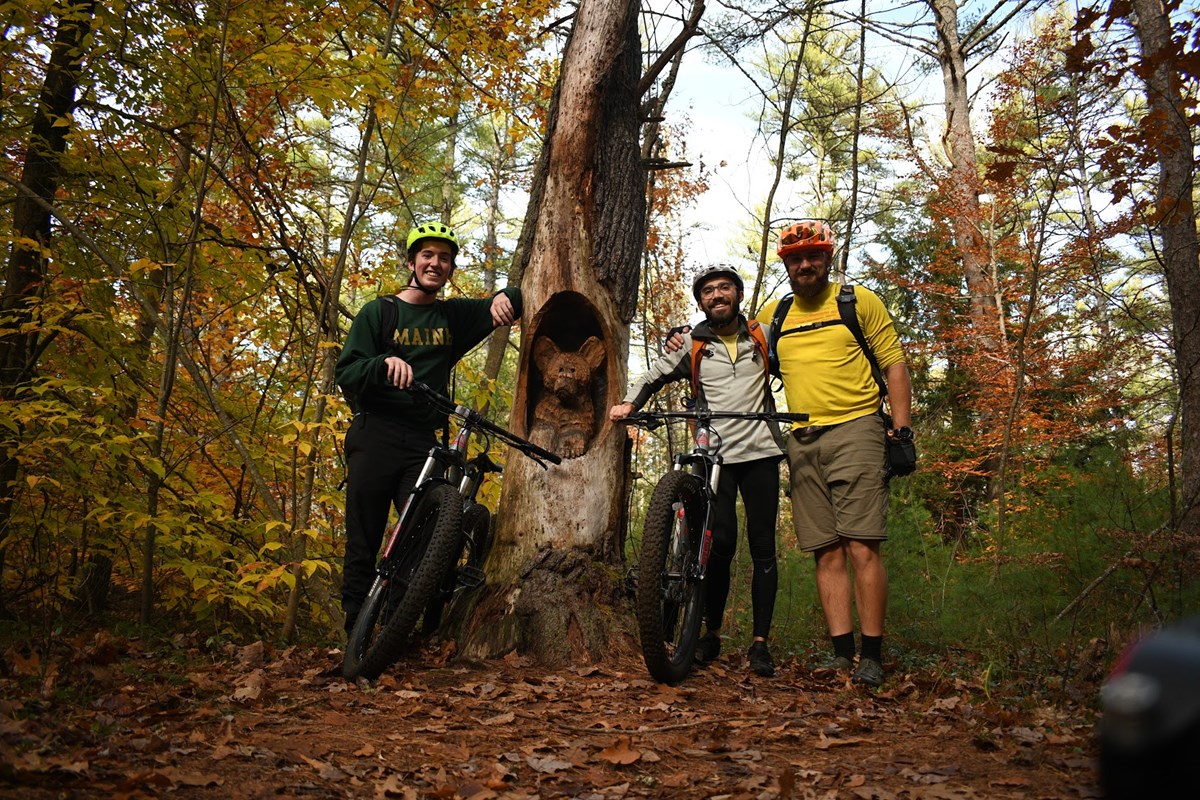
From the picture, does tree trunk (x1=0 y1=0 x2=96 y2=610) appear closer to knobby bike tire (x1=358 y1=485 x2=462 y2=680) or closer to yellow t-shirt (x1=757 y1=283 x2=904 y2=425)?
knobby bike tire (x1=358 y1=485 x2=462 y2=680)

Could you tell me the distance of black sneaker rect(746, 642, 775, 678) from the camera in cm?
466

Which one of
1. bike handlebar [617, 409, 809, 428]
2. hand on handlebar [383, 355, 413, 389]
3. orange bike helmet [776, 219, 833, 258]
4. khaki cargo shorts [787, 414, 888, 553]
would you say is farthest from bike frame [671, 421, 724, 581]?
hand on handlebar [383, 355, 413, 389]

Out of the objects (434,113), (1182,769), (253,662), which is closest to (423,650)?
(253,662)

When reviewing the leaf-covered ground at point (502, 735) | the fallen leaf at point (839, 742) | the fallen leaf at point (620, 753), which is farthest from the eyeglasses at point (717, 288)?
the fallen leaf at point (620, 753)

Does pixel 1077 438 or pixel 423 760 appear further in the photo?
pixel 1077 438

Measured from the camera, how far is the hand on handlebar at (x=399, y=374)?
13.7ft

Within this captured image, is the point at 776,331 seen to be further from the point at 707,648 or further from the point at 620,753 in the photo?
the point at 620,753

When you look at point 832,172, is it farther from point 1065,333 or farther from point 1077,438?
point 1077,438

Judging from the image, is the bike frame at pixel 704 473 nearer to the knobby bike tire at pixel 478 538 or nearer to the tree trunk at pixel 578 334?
the tree trunk at pixel 578 334

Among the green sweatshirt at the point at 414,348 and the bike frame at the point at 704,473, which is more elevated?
the green sweatshirt at the point at 414,348

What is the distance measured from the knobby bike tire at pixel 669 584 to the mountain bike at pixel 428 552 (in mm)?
773

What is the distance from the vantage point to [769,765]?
117 inches

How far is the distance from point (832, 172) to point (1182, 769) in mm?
21315

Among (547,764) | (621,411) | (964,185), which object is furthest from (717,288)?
(964,185)
